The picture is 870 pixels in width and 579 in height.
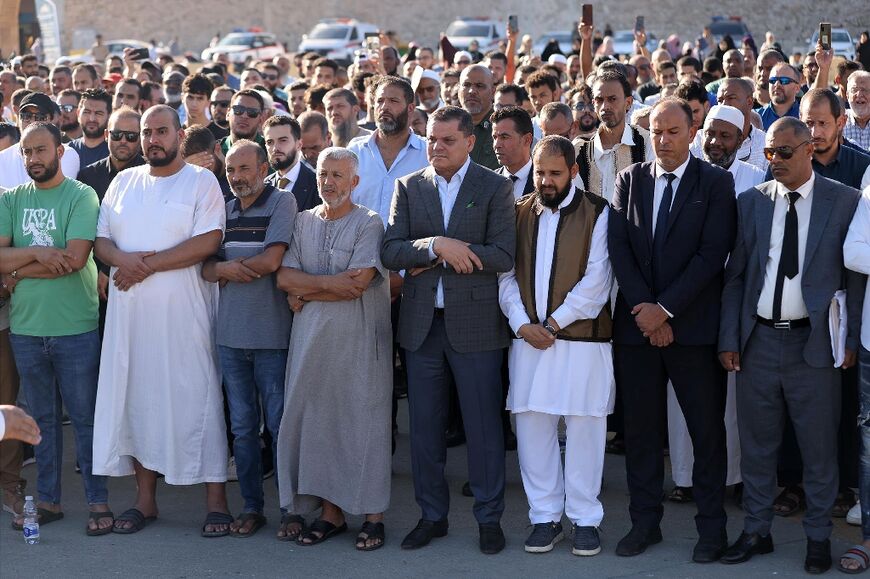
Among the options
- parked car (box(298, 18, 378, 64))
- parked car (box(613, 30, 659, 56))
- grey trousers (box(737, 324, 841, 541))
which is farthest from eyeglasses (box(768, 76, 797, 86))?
parked car (box(298, 18, 378, 64))

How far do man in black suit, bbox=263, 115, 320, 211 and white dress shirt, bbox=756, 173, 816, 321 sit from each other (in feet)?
8.94

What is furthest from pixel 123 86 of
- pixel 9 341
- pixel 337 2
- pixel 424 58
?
pixel 337 2

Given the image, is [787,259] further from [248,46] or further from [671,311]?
[248,46]

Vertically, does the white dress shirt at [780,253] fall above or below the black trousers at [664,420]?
above

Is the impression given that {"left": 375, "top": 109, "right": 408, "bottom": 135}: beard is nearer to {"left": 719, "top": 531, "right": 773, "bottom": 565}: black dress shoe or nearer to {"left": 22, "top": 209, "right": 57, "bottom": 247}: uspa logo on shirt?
{"left": 22, "top": 209, "right": 57, "bottom": 247}: uspa logo on shirt

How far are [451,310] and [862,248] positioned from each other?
6.45ft

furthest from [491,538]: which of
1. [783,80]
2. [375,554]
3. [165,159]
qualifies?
[783,80]

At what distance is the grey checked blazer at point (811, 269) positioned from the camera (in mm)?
5855

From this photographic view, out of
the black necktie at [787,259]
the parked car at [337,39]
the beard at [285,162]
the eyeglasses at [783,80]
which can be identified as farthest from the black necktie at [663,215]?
the parked car at [337,39]

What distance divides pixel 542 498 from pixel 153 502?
2141 millimetres

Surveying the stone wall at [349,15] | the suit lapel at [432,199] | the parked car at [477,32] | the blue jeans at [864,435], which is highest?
the stone wall at [349,15]

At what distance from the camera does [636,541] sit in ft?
20.1

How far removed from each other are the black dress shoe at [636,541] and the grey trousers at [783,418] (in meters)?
0.47

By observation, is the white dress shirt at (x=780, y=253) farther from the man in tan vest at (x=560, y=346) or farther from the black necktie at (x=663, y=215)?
the man in tan vest at (x=560, y=346)
